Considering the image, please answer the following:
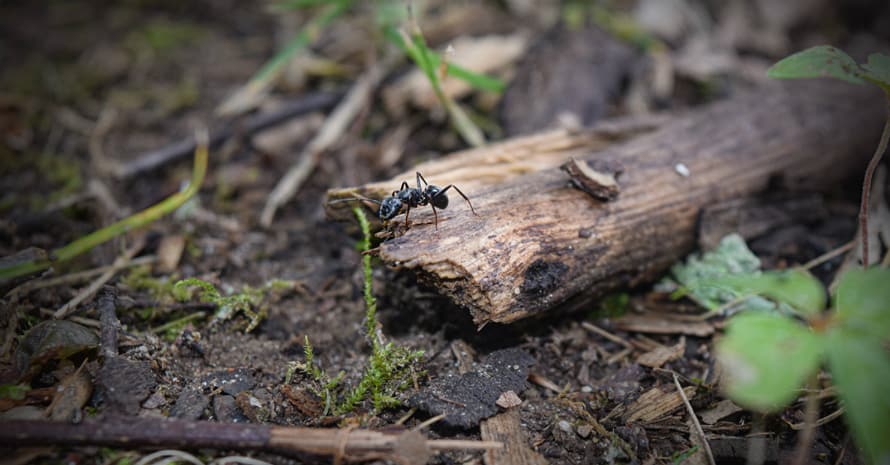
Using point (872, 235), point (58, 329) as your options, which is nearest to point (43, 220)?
point (58, 329)

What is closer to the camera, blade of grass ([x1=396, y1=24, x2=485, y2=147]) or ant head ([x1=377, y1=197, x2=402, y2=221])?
ant head ([x1=377, y1=197, x2=402, y2=221])

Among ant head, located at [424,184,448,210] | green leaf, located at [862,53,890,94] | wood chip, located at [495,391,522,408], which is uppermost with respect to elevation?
green leaf, located at [862,53,890,94]

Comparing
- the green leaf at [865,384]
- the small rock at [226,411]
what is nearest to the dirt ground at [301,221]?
the small rock at [226,411]

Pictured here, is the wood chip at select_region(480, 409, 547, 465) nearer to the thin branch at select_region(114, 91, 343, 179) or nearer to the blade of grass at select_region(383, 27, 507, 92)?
the blade of grass at select_region(383, 27, 507, 92)

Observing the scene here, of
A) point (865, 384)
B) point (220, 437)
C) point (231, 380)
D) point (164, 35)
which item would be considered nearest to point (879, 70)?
point (865, 384)

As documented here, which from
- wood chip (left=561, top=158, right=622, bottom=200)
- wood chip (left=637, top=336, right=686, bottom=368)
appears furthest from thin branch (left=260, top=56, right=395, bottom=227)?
wood chip (left=637, top=336, right=686, bottom=368)

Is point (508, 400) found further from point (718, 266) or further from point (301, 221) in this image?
point (301, 221)
